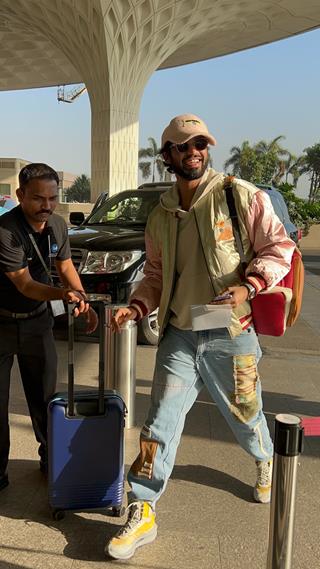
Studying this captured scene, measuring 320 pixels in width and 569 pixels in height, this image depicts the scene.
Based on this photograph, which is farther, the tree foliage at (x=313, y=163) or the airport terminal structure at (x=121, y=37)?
the tree foliage at (x=313, y=163)

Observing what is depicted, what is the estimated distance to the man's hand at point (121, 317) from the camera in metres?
2.52

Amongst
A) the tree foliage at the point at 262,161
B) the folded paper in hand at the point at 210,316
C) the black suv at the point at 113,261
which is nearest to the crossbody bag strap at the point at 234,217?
the folded paper in hand at the point at 210,316

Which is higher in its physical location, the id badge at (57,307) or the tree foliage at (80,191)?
the tree foliage at (80,191)

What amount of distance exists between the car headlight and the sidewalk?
6.15ft

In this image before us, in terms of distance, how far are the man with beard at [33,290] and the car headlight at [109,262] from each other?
9.08ft

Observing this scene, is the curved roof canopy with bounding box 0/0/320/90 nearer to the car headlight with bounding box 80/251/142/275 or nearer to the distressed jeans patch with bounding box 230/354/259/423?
the car headlight with bounding box 80/251/142/275

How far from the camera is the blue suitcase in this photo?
261 cm

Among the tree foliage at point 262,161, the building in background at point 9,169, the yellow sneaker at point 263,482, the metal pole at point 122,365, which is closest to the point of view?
the yellow sneaker at point 263,482

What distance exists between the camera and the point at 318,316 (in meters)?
9.11

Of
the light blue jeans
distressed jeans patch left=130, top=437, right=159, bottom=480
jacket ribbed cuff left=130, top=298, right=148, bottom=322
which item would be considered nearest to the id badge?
jacket ribbed cuff left=130, top=298, right=148, bottom=322

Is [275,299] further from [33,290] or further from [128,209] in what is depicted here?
[128,209]

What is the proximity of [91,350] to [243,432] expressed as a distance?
3.76 metres

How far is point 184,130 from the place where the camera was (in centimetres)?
239

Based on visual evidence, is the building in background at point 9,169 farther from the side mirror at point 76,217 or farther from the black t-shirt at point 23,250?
the black t-shirt at point 23,250
